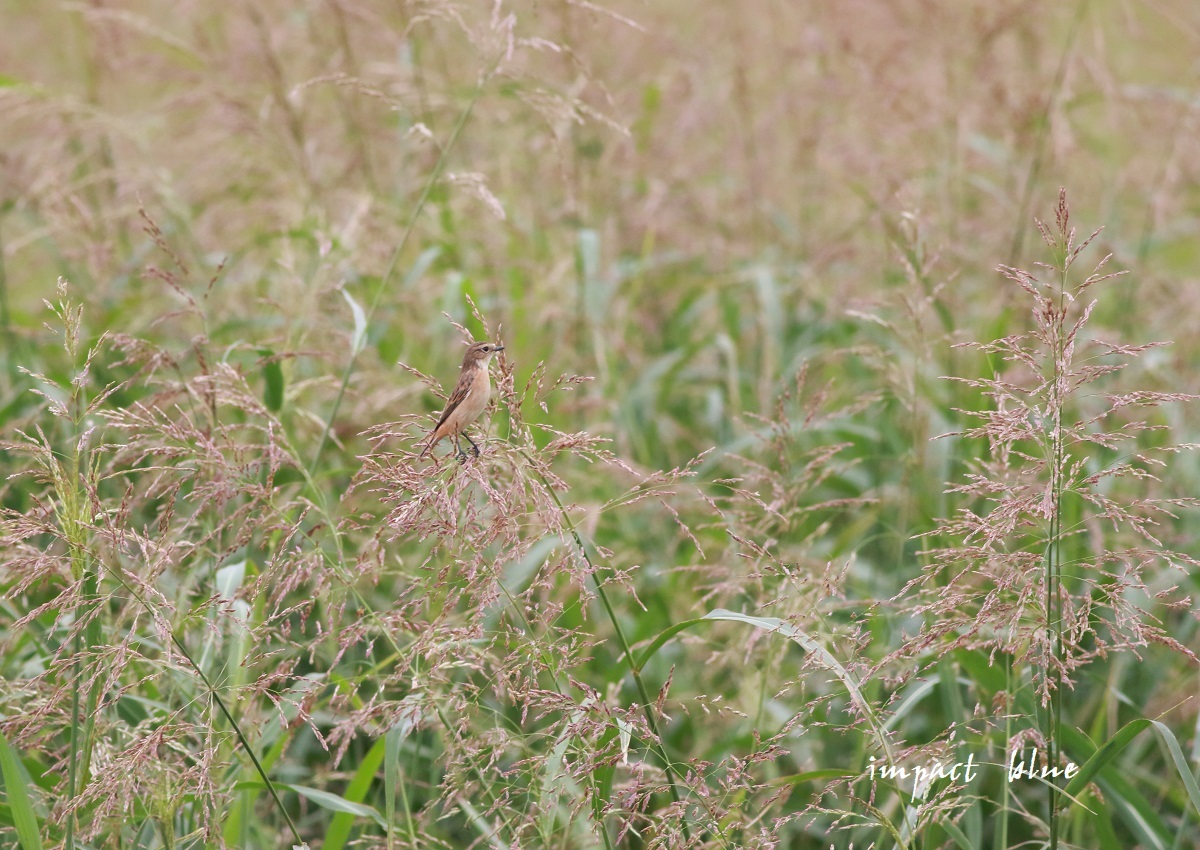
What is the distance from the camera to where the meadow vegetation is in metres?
2.01

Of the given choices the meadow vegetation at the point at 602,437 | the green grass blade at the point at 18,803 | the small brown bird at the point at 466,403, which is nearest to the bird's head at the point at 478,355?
Answer: the small brown bird at the point at 466,403

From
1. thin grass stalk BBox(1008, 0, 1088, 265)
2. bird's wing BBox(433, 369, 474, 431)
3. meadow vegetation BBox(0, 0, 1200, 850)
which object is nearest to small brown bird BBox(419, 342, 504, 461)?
bird's wing BBox(433, 369, 474, 431)

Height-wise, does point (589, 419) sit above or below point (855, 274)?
below

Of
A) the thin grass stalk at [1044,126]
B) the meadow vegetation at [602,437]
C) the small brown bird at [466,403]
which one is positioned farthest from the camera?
the thin grass stalk at [1044,126]

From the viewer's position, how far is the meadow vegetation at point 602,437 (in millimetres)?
2006

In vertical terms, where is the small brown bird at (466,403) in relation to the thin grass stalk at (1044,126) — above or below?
below

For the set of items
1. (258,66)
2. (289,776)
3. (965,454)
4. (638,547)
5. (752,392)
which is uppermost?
(258,66)

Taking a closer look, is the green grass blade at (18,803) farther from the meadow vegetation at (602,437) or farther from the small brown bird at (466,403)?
the small brown bird at (466,403)

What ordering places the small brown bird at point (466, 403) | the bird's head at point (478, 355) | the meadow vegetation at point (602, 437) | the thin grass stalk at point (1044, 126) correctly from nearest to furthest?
the meadow vegetation at point (602, 437) → the small brown bird at point (466, 403) → the bird's head at point (478, 355) → the thin grass stalk at point (1044, 126)

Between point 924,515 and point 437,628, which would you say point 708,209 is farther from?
point 437,628

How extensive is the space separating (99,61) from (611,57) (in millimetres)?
2504

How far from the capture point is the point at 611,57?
554 centimetres

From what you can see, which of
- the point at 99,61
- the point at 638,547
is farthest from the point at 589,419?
the point at 99,61

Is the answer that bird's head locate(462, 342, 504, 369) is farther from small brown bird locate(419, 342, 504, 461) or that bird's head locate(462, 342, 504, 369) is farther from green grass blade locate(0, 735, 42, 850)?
green grass blade locate(0, 735, 42, 850)
